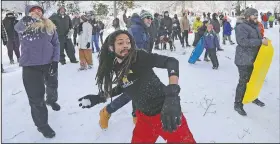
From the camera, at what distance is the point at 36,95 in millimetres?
4367

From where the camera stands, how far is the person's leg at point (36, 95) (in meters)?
4.33

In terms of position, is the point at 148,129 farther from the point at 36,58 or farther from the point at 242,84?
the point at 242,84

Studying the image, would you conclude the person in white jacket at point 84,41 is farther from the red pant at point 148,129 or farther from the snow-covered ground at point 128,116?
the red pant at point 148,129

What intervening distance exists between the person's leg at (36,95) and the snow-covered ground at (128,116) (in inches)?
7.8

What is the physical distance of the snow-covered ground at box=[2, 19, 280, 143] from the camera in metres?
4.53

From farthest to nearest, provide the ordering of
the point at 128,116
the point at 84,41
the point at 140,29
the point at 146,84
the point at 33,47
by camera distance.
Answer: the point at 84,41
the point at 140,29
the point at 128,116
the point at 33,47
the point at 146,84

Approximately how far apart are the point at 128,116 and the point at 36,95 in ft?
5.20

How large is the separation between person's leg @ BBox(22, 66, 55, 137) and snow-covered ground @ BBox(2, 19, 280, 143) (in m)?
0.20

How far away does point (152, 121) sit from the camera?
9.55ft

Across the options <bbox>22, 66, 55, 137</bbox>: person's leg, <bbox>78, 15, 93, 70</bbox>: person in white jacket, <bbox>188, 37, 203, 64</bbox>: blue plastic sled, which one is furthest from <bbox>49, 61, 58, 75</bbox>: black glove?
<bbox>188, 37, 203, 64</bbox>: blue plastic sled

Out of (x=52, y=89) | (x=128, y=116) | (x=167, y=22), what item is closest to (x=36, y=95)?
(x=52, y=89)

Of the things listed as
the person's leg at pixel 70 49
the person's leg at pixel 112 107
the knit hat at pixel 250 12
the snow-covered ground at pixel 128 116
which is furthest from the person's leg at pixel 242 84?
the person's leg at pixel 70 49

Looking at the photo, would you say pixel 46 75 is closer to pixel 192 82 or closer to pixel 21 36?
pixel 21 36

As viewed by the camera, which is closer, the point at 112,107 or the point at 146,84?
the point at 146,84
